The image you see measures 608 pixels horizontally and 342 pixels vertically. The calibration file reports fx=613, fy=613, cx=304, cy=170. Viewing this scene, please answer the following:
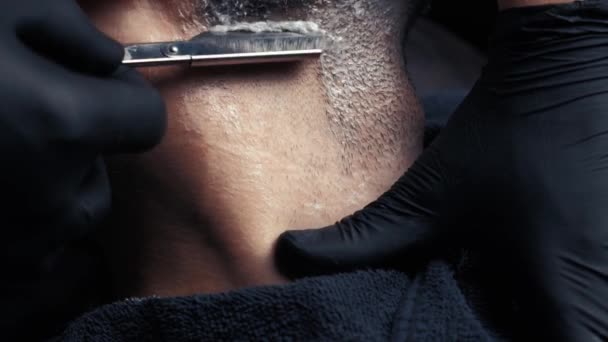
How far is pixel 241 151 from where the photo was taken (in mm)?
591

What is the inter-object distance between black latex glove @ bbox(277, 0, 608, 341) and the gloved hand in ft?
0.64

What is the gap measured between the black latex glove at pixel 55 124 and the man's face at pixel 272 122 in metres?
0.07

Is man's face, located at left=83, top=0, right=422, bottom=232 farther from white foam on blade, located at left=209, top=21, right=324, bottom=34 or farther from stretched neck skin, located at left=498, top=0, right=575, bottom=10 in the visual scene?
stretched neck skin, located at left=498, top=0, right=575, bottom=10

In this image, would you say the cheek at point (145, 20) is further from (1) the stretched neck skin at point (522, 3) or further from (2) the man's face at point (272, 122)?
(1) the stretched neck skin at point (522, 3)

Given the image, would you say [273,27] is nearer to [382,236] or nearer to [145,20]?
[145,20]

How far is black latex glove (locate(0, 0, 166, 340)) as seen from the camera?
412mm

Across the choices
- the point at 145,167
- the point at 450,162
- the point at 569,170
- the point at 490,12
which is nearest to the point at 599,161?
the point at 569,170

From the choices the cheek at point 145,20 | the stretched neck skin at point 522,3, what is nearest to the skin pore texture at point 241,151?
the cheek at point 145,20

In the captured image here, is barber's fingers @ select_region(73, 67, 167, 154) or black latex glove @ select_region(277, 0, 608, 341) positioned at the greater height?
barber's fingers @ select_region(73, 67, 167, 154)

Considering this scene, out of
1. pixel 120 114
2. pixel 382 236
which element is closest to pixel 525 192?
pixel 382 236

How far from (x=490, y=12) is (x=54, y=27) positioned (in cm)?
118

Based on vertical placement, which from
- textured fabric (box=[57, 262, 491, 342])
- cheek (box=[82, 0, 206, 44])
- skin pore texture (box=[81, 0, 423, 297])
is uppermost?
cheek (box=[82, 0, 206, 44])

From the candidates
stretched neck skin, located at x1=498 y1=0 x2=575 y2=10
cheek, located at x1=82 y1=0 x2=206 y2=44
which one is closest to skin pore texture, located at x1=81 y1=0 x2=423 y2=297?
cheek, located at x1=82 y1=0 x2=206 y2=44

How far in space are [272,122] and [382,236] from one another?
0.16m
